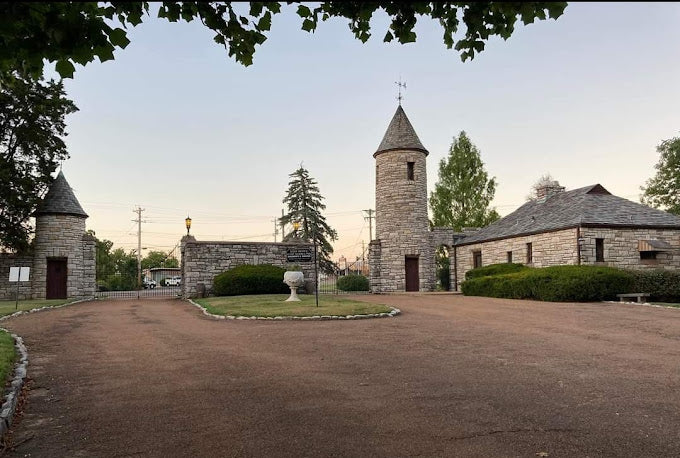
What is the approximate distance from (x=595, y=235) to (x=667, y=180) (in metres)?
26.1

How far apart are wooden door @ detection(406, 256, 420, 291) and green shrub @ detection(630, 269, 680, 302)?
41.2ft

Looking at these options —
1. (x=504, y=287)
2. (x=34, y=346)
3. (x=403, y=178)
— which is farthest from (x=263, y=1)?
(x=403, y=178)

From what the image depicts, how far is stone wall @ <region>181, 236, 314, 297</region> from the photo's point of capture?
84.3 feet

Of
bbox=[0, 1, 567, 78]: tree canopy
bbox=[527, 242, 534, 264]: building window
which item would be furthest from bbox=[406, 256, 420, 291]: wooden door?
bbox=[0, 1, 567, 78]: tree canopy

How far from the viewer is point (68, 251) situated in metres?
26.4

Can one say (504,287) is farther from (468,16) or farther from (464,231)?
(468,16)

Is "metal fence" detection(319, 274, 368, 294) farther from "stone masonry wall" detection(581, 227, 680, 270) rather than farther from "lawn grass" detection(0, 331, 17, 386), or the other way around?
Answer: "lawn grass" detection(0, 331, 17, 386)

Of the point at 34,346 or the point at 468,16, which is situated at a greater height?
the point at 468,16

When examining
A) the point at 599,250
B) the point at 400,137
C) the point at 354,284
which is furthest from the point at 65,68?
the point at 354,284

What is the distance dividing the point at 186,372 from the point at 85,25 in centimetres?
530

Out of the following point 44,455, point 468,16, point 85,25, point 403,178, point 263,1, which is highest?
point 403,178

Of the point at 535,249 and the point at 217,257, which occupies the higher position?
the point at 535,249

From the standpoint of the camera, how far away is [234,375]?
281 inches

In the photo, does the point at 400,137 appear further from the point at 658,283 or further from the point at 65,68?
the point at 65,68
